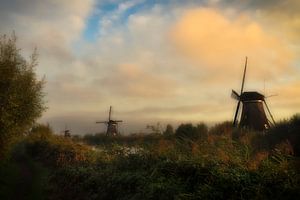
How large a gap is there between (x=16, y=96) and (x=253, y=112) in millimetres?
29634

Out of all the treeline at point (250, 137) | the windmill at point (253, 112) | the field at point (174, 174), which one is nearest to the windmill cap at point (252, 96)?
the windmill at point (253, 112)

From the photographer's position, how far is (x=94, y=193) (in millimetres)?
17406

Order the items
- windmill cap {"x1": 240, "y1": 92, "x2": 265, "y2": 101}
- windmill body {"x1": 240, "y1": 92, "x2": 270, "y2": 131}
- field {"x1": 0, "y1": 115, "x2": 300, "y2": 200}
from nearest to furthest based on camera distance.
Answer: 1. field {"x1": 0, "y1": 115, "x2": 300, "y2": 200}
2. windmill body {"x1": 240, "y1": 92, "x2": 270, "y2": 131}
3. windmill cap {"x1": 240, "y1": 92, "x2": 265, "y2": 101}

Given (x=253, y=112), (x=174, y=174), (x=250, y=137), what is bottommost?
(x=174, y=174)

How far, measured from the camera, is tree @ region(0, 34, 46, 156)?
29.5 metres

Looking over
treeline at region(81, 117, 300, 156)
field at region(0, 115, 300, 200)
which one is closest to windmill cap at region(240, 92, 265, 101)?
treeline at region(81, 117, 300, 156)

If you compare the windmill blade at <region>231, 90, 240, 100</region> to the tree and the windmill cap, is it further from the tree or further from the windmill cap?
the tree

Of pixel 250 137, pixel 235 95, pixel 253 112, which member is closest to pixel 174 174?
pixel 250 137

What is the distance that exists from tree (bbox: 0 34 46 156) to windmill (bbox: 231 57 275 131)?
25989mm

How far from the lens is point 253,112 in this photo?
4966 cm

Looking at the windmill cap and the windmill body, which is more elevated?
the windmill cap

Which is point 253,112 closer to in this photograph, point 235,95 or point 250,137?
point 235,95

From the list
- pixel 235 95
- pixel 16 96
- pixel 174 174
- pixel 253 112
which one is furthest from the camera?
pixel 235 95

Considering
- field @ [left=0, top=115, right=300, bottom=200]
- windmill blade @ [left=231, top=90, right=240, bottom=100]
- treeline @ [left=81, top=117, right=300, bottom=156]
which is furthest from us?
windmill blade @ [left=231, top=90, right=240, bottom=100]
